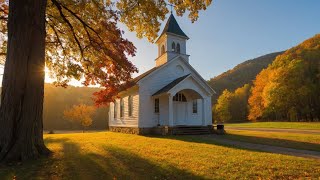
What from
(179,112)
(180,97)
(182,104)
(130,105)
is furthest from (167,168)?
(130,105)

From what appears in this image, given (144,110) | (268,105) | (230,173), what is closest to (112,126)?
(144,110)

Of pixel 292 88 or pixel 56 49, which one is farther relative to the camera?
pixel 292 88

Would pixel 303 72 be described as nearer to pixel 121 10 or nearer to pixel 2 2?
pixel 121 10

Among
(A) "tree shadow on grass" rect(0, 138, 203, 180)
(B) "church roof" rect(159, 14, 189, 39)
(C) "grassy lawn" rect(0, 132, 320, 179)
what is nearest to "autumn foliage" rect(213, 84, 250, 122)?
(B) "church roof" rect(159, 14, 189, 39)

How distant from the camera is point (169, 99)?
21.3m

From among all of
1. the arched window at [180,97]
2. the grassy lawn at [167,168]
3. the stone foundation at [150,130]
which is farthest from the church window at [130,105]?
the grassy lawn at [167,168]

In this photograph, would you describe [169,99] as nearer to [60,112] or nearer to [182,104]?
[182,104]

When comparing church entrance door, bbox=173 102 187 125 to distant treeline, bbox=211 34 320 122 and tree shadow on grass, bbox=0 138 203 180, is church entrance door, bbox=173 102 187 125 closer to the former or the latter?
tree shadow on grass, bbox=0 138 203 180

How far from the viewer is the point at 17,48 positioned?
8.82m

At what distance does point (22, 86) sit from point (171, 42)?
63.0ft

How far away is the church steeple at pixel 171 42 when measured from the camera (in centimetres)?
2622

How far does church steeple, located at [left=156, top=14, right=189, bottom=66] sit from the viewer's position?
86.0 feet

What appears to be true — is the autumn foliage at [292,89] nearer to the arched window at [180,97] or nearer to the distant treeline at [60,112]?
the arched window at [180,97]

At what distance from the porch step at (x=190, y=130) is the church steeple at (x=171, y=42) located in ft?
25.3
